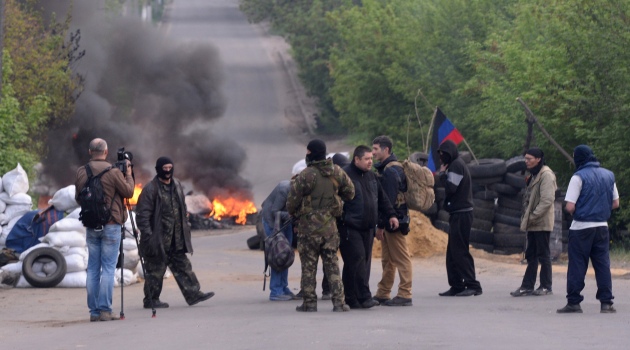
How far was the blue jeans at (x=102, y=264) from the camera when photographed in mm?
11398

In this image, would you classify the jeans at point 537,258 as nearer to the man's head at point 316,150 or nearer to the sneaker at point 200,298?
the man's head at point 316,150

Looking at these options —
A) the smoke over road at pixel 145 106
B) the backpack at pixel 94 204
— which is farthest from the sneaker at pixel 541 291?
the smoke over road at pixel 145 106

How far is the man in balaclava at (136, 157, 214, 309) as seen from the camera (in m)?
12.2

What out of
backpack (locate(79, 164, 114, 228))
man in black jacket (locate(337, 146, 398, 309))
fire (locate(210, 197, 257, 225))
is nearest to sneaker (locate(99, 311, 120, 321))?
backpack (locate(79, 164, 114, 228))

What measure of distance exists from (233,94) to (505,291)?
51743 millimetres

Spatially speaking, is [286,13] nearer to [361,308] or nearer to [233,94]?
[233,94]

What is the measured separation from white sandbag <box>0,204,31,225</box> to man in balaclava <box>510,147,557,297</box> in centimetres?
764

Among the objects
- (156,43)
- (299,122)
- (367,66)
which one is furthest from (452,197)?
(299,122)

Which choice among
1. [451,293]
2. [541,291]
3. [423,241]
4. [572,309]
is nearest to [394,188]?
[451,293]

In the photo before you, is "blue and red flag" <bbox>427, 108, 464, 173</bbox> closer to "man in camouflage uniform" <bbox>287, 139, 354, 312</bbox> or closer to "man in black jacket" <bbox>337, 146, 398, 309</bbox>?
"man in black jacket" <bbox>337, 146, 398, 309</bbox>

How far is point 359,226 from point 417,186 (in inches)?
41.9

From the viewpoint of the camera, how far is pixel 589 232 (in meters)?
11.0

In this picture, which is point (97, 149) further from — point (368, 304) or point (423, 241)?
point (423, 241)

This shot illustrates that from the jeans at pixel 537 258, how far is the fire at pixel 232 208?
70.9 feet
